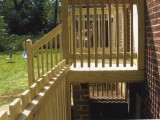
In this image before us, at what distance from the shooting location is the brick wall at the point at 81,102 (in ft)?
22.4

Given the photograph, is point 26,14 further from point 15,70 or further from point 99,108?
point 99,108

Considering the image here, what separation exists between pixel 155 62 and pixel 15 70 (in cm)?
1329

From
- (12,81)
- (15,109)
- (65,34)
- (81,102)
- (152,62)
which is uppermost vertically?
(65,34)

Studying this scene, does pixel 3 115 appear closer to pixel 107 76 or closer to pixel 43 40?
pixel 43 40

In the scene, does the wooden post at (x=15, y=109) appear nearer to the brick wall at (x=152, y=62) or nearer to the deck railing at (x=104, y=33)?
the brick wall at (x=152, y=62)

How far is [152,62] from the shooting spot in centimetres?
506

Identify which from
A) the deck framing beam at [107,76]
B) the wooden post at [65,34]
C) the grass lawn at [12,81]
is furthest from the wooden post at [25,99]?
the grass lawn at [12,81]

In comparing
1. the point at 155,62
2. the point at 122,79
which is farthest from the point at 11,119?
the point at 122,79

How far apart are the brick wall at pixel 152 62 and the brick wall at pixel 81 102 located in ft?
4.62

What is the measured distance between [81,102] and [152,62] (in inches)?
90.9

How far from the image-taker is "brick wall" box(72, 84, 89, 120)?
22.4ft

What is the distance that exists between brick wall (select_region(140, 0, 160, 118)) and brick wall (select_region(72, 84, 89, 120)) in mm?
1409

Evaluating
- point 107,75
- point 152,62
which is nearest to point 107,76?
point 107,75

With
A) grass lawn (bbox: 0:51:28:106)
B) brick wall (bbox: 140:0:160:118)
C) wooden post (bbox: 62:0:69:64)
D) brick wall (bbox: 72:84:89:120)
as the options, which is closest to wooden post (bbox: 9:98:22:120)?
brick wall (bbox: 140:0:160:118)
